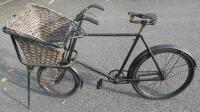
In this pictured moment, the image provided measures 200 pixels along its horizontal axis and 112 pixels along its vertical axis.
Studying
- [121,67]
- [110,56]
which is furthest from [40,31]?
[110,56]

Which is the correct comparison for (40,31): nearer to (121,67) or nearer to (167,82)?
(121,67)

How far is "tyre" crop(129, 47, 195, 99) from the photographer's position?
311 centimetres

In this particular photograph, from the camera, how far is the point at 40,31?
11.5 ft

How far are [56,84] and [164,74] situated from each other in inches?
58.1

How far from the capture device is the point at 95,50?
4762 mm

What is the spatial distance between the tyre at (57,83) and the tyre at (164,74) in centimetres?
83

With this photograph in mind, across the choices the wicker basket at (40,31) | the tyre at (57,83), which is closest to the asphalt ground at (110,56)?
the tyre at (57,83)

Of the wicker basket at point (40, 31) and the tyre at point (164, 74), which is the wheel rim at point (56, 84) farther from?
the tyre at point (164, 74)

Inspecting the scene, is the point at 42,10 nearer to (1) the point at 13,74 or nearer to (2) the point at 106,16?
(1) the point at 13,74

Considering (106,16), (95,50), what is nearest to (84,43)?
(95,50)

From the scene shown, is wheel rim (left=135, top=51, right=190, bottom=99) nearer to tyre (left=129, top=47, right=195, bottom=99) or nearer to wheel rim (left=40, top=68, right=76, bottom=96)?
tyre (left=129, top=47, right=195, bottom=99)

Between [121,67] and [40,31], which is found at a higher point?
[40,31]

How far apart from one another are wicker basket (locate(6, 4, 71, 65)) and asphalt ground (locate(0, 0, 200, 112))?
2.57 ft

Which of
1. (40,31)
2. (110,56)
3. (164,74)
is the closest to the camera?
(164,74)
